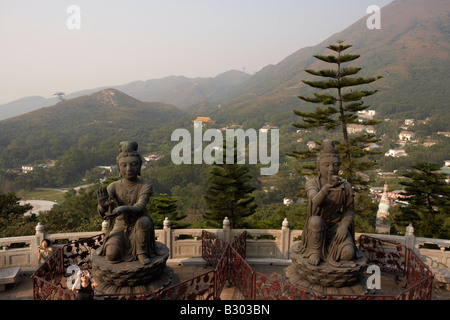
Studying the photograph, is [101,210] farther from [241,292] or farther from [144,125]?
[144,125]

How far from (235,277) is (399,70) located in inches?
4688

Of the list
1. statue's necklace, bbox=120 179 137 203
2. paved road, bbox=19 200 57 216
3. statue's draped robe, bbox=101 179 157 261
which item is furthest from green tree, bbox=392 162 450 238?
paved road, bbox=19 200 57 216

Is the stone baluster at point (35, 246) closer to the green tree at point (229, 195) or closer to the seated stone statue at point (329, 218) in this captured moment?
the seated stone statue at point (329, 218)

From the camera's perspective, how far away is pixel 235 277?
19.2 feet

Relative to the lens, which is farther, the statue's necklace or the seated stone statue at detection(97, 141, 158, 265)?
the statue's necklace

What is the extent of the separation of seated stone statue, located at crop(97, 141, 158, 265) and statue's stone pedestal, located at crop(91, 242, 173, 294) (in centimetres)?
10

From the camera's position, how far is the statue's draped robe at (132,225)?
5020 mm

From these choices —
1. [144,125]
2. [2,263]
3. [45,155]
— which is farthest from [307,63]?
[2,263]

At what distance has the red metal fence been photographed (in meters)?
4.62

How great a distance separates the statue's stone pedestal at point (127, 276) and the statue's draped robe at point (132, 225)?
178 mm

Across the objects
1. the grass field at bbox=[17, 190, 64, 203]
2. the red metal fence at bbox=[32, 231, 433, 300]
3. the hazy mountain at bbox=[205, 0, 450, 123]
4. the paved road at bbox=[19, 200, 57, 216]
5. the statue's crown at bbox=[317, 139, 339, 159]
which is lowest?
the paved road at bbox=[19, 200, 57, 216]

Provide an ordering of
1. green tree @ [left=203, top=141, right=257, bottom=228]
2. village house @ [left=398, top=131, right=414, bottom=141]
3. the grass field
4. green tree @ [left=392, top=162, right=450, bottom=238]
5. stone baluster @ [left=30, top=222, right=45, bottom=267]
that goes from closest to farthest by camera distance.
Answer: stone baluster @ [left=30, top=222, right=45, bottom=267]
green tree @ [left=392, top=162, right=450, bottom=238]
green tree @ [left=203, top=141, right=257, bottom=228]
the grass field
village house @ [left=398, top=131, right=414, bottom=141]

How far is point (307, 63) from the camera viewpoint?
155m

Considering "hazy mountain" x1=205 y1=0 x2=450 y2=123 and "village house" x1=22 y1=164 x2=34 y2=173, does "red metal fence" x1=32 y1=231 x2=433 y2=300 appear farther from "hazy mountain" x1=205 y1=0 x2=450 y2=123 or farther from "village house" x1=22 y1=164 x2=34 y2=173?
"hazy mountain" x1=205 y1=0 x2=450 y2=123
